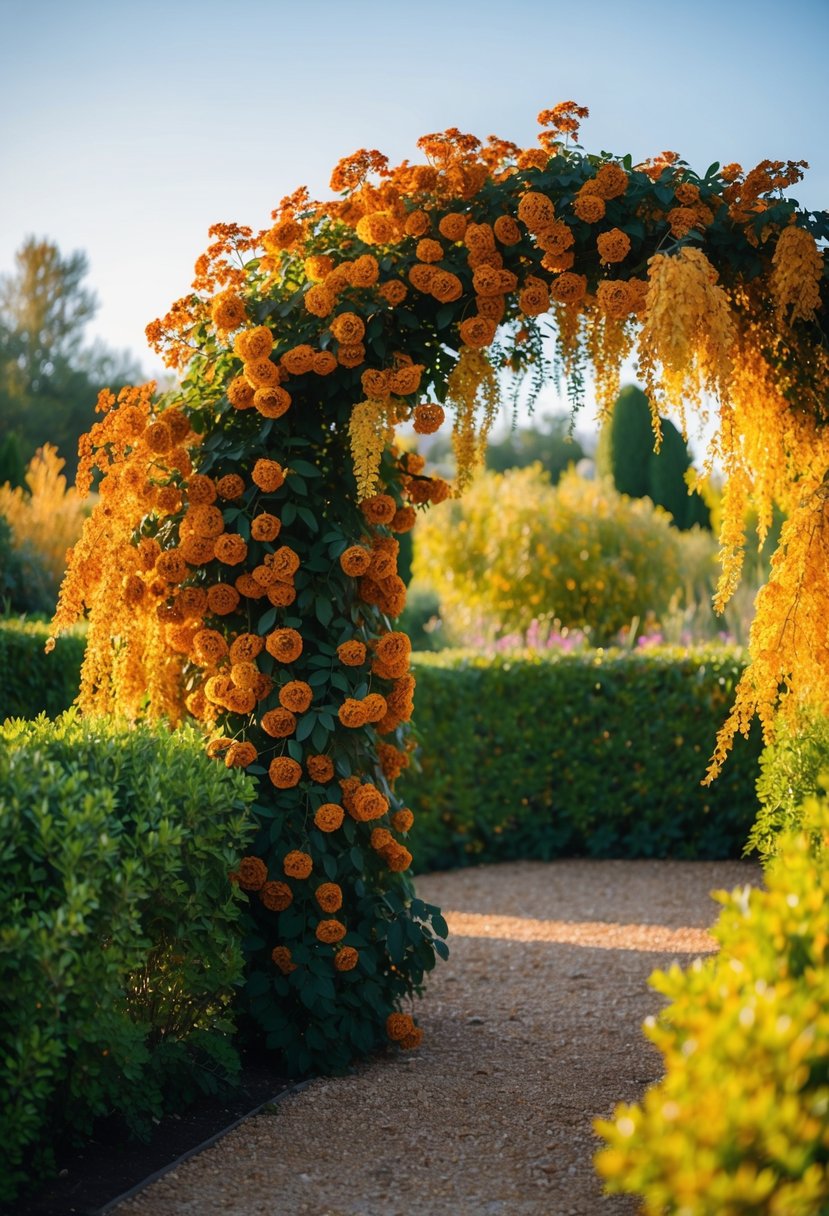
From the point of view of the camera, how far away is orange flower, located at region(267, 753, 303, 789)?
338 cm

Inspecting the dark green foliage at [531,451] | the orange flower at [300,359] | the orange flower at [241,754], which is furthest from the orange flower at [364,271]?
the dark green foliage at [531,451]

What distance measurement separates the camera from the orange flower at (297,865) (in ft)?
Result: 11.0

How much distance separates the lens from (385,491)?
379cm

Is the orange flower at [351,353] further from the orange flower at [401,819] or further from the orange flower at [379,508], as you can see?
the orange flower at [401,819]

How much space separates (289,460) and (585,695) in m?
4.18

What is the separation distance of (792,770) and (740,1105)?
239 cm

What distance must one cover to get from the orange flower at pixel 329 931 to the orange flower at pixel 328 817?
0.27 meters

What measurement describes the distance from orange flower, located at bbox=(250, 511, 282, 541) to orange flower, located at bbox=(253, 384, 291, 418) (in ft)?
1.01

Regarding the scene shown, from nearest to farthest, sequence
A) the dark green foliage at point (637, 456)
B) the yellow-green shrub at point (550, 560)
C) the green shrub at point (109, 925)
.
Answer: the green shrub at point (109, 925) → the yellow-green shrub at point (550, 560) → the dark green foliage at point (637, 456)

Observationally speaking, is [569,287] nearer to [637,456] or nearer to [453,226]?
[453,226]

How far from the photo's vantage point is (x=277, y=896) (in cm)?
337

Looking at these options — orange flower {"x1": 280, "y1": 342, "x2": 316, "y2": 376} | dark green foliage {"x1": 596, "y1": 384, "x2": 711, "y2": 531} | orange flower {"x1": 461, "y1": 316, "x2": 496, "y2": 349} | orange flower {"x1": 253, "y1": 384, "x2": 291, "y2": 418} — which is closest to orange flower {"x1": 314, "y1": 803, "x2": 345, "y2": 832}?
orange flower {"x1": 253, "y1": 384, "x2": 291, "y2": 418}

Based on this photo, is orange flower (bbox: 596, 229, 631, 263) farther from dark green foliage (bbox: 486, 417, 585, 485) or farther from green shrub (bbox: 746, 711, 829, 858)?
dark green foliage (bbox: 486, 417, 585, 485)

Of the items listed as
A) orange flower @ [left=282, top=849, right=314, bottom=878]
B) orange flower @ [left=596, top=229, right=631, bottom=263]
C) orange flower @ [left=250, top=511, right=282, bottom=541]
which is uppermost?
orange flower @ [left=596, top=229, right=631, bottom=263]
